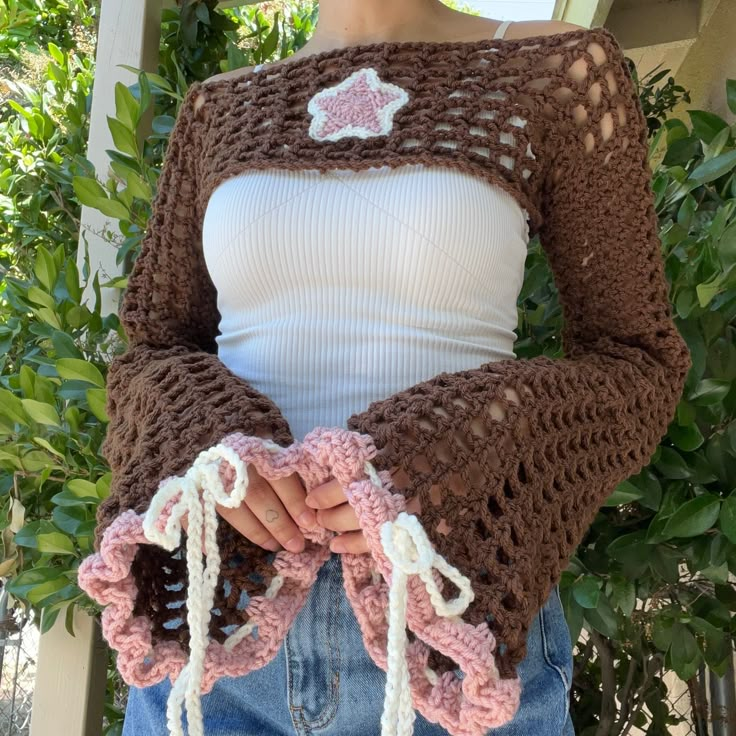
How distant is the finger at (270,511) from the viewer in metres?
0.53

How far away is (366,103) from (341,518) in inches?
16.7

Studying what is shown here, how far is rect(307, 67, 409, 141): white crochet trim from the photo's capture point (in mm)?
716

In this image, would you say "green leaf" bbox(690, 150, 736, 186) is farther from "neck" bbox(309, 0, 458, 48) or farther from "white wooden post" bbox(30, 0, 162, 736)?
"white wooden post" bbox(30, 0, 162, 736)

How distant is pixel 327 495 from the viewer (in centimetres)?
52

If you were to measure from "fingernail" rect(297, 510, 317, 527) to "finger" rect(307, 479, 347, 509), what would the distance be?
2 centimetres

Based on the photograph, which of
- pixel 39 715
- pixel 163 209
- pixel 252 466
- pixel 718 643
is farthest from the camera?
pixel 39 715

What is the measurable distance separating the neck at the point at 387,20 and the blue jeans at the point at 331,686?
0.59 meters

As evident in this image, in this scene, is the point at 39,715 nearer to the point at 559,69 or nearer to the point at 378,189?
the point at 378,189

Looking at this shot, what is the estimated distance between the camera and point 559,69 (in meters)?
0.71

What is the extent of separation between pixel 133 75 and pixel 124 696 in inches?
48.5

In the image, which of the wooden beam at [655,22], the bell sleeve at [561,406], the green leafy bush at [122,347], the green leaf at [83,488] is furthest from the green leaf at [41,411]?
the wooden beam at [655,22]

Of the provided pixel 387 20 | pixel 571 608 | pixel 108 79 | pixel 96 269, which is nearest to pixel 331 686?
pixel 571 608

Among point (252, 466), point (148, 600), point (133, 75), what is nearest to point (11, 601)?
point (133, 75)

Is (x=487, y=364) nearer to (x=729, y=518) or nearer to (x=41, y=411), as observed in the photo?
(x=729, y=518)
